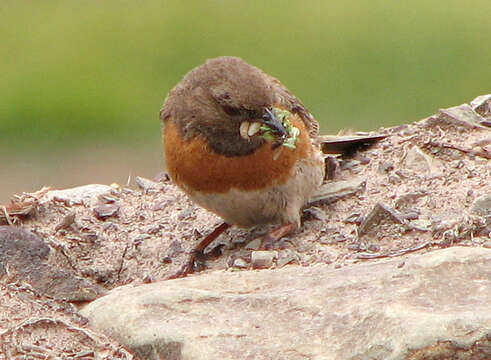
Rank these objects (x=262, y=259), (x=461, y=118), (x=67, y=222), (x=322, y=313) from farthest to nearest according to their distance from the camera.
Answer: (x=461, y=118) < (x=67, y=222) < (x=262, y=259) < (x=322, y=313)

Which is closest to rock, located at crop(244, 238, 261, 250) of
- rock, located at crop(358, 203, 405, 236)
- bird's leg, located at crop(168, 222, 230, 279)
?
bird's leg, located at crop(168, 222, 230, 279)

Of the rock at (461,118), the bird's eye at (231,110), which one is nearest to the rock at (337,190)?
the rock at (461,118)

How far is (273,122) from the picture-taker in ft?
20.4

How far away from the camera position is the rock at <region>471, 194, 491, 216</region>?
5871 mm

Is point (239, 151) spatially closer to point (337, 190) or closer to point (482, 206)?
point (337, 190)

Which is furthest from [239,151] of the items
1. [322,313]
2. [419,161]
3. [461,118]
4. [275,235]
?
[322,313]

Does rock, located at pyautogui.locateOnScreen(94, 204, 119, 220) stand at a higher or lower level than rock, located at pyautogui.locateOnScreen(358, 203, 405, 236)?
lower

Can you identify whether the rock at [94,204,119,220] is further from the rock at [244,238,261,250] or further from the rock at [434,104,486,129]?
the rock at [434,104,486,129]

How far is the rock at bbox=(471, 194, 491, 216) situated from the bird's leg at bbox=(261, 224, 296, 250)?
111 centimetres

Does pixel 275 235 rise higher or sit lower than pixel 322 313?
lower

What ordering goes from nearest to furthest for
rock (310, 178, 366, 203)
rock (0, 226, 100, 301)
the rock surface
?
the rock surface < rock (0, 226, 100, 301) < rock (310, 178, 366, 203)

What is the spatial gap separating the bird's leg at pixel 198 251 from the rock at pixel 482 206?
5.24ft

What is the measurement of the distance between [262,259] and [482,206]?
1132 millimetres

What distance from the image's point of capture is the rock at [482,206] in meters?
5.87
